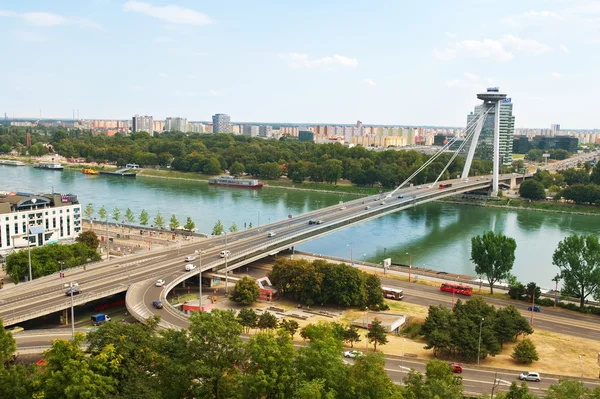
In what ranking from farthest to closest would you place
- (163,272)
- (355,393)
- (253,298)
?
(163,272), (253,298), (355,393)

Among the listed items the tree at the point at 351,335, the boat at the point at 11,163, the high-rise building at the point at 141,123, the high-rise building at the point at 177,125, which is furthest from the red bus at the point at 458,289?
the high-rise building at the point at 177,125

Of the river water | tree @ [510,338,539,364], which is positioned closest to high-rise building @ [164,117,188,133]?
the river water

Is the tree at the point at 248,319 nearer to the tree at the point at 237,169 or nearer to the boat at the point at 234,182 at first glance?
the boat at the point at 234,182

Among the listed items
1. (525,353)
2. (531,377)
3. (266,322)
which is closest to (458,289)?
(525,353)

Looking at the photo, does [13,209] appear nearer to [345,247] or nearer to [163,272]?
[163,272]

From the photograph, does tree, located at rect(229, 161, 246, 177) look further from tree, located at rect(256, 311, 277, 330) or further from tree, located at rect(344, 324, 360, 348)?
tree, located at rect(344, 324, 360, 348)

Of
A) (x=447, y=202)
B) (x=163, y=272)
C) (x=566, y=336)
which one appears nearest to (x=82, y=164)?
(x=447, y=202)

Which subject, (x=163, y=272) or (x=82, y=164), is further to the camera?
(x=82, y=164)
